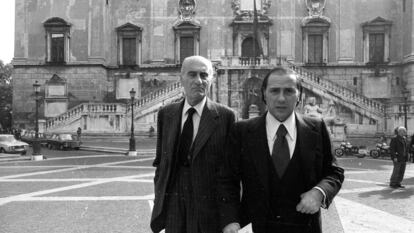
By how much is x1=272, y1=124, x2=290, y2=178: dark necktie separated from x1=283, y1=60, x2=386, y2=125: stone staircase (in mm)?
31702

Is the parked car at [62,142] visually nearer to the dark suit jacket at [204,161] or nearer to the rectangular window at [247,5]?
the rectangular window at [247,5]

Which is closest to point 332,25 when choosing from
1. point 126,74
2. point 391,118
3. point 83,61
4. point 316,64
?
point 316,64

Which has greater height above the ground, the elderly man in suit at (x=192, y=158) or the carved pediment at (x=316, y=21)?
the carved pediment at (x=316, y=21)

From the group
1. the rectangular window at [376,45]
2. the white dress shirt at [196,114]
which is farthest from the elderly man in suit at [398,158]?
the rectangular window at [376,45]

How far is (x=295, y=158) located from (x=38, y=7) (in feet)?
135

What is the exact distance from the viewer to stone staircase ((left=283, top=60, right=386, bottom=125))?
33469mm

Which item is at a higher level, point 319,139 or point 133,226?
point 319,139

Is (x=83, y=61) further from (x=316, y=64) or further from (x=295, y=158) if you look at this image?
(x=295, y=158)

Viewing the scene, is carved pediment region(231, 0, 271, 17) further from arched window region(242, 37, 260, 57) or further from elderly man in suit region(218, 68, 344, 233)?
elderly man in suit region(218, 68, 344, 233)

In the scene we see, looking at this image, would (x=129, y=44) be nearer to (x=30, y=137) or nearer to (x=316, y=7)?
(x=30, y=137)

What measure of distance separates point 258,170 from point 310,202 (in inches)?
17.3

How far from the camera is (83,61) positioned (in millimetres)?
39844

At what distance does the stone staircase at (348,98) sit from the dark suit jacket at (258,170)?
103ft

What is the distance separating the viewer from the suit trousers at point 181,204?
395 cm
